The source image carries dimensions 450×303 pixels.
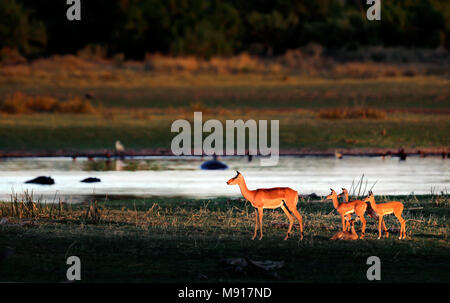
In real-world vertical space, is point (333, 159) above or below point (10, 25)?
below

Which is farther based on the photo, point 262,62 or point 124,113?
point 262,62

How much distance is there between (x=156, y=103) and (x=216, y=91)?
3.11 metres

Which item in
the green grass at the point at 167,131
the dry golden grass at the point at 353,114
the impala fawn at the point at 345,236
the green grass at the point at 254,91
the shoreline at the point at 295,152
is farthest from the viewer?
the green grass at the point at 254,91

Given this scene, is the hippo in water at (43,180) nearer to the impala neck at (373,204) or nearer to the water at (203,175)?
the water at (203,175)

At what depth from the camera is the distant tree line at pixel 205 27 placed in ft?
146

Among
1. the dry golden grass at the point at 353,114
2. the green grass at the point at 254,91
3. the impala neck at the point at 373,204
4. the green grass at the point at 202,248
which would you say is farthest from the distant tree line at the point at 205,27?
the impala neck at the point at 373,204

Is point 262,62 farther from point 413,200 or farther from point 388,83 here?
point 413,200

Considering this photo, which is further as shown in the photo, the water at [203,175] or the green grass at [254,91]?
the green grass at [254,91]

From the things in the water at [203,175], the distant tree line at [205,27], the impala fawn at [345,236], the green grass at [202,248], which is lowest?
the water at [203,175]

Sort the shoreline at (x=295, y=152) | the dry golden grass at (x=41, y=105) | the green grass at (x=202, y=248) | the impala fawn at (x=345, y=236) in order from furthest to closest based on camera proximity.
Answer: the dry golden grass at (x=41, y=105) → the shoreline at (x=295, y=152) → the impala fawn at (x=345, y=236) → the green grass at (x=202, y=248)

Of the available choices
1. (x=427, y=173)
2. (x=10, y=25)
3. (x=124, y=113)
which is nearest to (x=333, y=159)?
(x=427, y=173)

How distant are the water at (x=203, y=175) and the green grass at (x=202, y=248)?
2664 mm

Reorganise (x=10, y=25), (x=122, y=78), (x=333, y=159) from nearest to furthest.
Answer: (x=333, y=159), (x=122, y=78), (x=10, y=25)

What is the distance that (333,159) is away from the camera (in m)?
19.7
